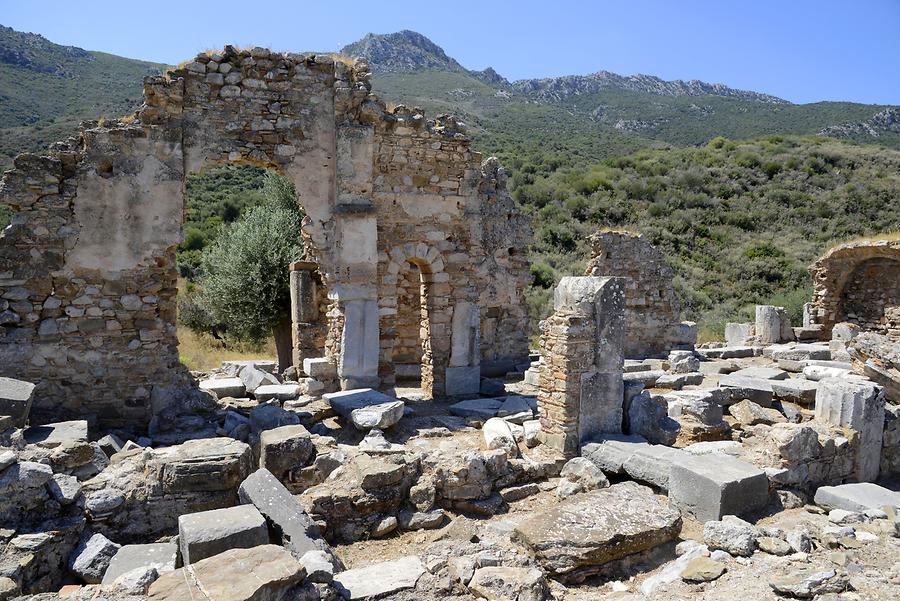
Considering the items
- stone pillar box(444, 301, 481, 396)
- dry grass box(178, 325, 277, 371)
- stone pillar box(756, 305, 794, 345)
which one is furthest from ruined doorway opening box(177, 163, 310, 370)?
stone pillar box(756, 305, 794, 345)

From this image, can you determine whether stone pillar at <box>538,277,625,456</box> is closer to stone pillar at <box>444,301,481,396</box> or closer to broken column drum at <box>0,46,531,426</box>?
stone pillar at <box>444,301,481,396</box>

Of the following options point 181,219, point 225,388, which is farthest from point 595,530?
point 181,219

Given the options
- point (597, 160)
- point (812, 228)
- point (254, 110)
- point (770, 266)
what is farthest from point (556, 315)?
point (597, 160)

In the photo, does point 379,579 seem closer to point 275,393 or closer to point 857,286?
point 275,393

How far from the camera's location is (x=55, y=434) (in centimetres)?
635

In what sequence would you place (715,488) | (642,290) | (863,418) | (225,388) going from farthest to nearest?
(642,290) → (225,388) → (863,418) → (715,488)

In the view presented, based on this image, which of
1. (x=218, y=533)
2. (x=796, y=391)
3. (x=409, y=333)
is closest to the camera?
(x=218, y=533)

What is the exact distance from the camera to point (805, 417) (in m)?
8.96

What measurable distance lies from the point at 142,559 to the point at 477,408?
5.15m

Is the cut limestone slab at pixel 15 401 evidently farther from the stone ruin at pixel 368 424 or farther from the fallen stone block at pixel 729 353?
the fallen stone block at pixel 729 353

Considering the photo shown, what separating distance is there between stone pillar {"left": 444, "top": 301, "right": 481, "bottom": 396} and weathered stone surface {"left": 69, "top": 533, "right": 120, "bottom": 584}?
20.1 feet

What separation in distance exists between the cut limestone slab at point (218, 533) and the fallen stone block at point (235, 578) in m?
0.32

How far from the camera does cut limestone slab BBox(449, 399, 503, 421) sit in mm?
8656

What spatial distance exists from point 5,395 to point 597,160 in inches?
1618
